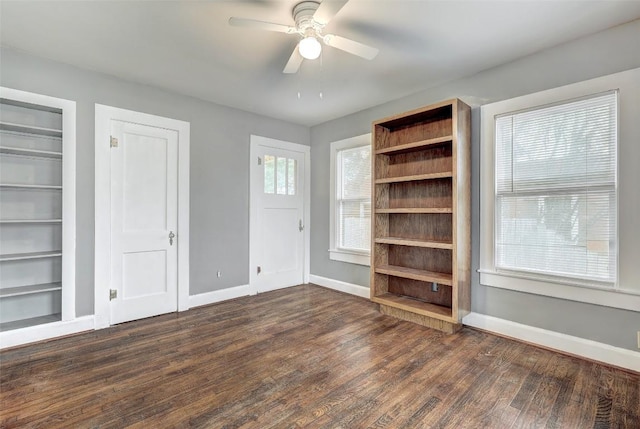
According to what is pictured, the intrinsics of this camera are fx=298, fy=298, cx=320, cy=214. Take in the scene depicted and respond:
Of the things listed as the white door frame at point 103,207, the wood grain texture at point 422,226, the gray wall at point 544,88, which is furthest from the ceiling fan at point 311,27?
the white door frame at point 103,207

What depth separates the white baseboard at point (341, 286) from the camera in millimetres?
4140

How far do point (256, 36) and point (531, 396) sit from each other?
325 centimetres

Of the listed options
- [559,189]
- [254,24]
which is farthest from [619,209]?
[254,24]

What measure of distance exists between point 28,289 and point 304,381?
2638 mm

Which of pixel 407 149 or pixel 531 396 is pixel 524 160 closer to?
pixel 407 149

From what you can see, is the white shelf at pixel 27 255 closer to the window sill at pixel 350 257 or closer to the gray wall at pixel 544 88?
the window sill at pixel 350 257

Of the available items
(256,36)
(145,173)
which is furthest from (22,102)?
(256,36)

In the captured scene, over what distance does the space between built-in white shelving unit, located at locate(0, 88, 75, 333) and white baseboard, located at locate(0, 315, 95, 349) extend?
50 mm

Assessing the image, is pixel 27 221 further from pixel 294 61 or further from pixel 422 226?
pixel 422 226

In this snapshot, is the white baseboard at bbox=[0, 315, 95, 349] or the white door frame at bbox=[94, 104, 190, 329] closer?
the white baseboard at bbox=[0, 315, 95, 349]

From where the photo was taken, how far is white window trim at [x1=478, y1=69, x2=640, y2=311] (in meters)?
2.21

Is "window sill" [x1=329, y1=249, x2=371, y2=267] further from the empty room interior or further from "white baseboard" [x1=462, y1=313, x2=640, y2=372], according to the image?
"white baseboard" [x1=462, y1=313, x2=640, y2=372]

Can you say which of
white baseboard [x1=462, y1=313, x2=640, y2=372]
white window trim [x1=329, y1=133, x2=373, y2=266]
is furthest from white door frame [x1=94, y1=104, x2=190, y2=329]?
white baseboard [x1=462, y1=313, x2=640, y2=372]

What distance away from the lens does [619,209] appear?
224 centimetres
